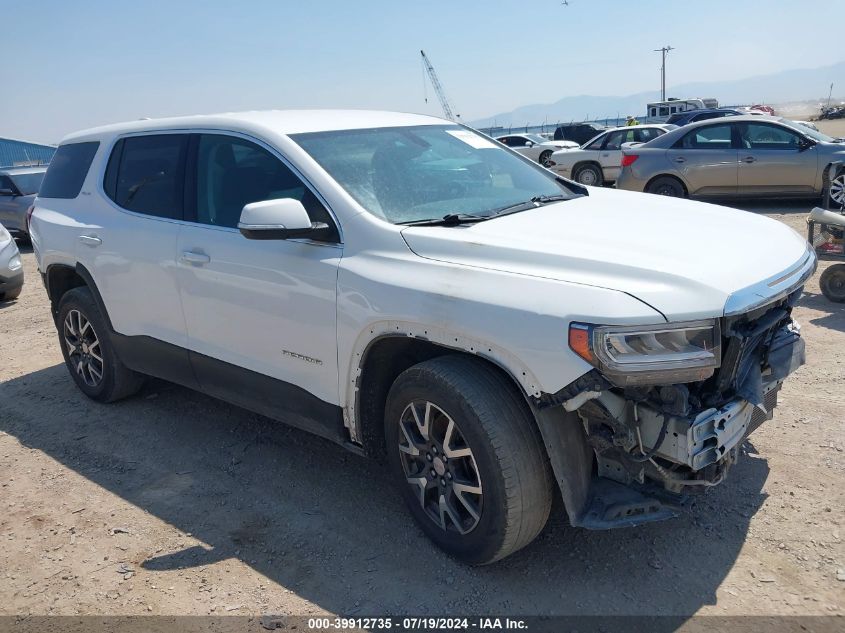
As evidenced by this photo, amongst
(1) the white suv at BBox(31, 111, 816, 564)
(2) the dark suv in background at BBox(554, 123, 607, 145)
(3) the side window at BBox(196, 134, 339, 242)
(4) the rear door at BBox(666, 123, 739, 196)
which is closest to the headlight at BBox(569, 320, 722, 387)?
(1) the white suv at BBox(31, 111, 816, 564)

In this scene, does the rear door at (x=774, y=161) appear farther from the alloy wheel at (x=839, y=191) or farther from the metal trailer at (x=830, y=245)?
the metal trailer at (x=830, y=245)

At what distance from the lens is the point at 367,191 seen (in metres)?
3.59

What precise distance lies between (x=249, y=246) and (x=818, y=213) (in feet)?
17.5

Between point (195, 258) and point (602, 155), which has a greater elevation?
point (195, 258)

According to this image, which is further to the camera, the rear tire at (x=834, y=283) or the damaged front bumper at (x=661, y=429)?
the rear tire at (x=834, y=283)

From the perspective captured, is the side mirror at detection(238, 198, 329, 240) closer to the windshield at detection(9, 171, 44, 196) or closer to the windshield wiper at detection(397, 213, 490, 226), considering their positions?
the windshield wiper at detection(397, 213, 490, 226)

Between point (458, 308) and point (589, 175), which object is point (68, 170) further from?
Result: point (589, 175)

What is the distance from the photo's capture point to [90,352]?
17.5 ft

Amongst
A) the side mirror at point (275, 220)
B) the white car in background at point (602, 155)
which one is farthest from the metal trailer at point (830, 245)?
the white car in background at point (602, 155)

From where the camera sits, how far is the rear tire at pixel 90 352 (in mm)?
5148

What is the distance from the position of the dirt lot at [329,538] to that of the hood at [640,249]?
1192 mm

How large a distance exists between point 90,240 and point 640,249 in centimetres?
363

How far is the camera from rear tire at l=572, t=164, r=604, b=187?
1749 cm

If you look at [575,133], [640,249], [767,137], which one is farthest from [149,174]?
[575,133]
